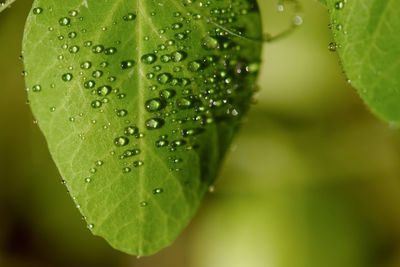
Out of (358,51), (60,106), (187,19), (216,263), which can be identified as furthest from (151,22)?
(216,263)

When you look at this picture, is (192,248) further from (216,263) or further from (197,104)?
(197,104)

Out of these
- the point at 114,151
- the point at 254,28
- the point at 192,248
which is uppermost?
the point at 254,28

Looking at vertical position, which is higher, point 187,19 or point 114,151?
point 187,19

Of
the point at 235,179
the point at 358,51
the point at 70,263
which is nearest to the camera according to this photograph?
the point at 358,51

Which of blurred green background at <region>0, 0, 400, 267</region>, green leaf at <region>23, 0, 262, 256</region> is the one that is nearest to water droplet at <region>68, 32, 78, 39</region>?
green leaf at <region>23, 0, 262, 256</region>

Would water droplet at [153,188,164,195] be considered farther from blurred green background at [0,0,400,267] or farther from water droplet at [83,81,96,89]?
blurred green background at [0,0,400,267]

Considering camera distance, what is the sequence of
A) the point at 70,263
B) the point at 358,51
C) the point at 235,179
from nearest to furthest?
the point at 358,51
the point at 235,179
the point at 70,263

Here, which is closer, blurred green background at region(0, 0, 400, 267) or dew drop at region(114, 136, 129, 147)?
dew drop at region(114, 136, 129, 147)

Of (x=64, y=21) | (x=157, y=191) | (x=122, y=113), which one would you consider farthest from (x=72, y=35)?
(x=157, y=191)
